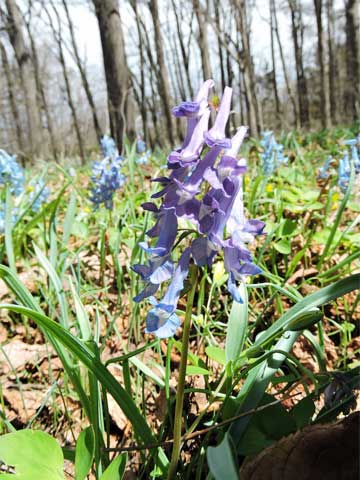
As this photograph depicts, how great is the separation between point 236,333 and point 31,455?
1.88 feet

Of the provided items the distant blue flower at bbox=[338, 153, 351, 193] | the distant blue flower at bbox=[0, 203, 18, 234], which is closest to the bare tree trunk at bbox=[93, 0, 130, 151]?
the distant blue flower at bbox=[0, 203, 18, 234]

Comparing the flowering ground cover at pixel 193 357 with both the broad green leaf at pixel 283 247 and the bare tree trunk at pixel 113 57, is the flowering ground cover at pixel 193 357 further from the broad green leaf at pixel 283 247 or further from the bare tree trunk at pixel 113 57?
the bare tree trunk at pixel 113 57

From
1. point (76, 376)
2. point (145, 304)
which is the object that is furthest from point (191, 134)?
point (145, 304)

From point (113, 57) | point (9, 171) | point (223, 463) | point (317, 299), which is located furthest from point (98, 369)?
point (113, 57)

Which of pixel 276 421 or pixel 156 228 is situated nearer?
pixel 156 228

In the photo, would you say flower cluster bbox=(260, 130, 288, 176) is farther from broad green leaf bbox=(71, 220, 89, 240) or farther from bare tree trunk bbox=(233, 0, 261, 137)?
bare tree trunk bbox=(233, 0, 261, 137)

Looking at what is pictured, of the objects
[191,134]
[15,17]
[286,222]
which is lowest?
[286,222]

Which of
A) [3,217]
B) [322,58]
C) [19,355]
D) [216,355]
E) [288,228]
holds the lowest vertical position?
[19,355]

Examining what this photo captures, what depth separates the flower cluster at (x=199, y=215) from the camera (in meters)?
0.80

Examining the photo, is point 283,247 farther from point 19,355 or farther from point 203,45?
point 203,45

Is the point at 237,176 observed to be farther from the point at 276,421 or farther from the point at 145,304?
the point at 145,304

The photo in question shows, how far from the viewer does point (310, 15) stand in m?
23.7

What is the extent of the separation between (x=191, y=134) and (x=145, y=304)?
1289 millimetres

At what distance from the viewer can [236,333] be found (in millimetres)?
1142
